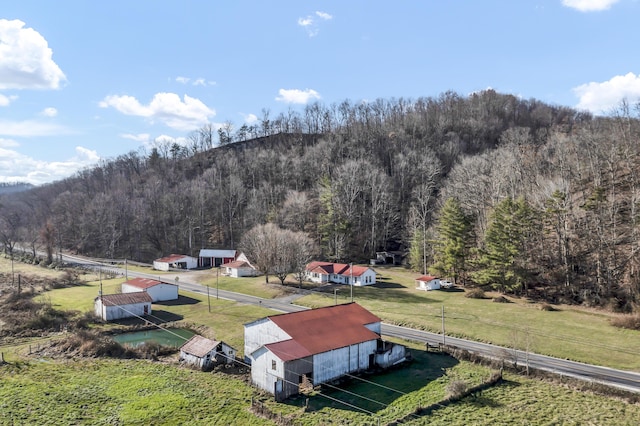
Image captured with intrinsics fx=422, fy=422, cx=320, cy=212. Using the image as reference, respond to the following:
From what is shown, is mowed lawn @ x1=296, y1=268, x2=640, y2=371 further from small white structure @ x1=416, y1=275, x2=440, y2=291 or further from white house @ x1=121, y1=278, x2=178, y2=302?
white house @ x1=121, y1=278, x2=178, y2=302

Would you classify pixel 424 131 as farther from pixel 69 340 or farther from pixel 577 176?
pixel 69 340

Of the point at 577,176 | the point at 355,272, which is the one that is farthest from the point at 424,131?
the point at 355,272

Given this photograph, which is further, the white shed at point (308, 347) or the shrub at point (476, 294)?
A: the shrub at point (476, 294)

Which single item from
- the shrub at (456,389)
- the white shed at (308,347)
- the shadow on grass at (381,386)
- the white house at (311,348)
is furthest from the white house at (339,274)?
the shrub at (456,389)

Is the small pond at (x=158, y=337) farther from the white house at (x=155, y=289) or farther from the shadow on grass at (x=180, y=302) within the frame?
the white house at (x=155, y=289)

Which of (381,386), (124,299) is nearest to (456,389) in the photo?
(381,386)
